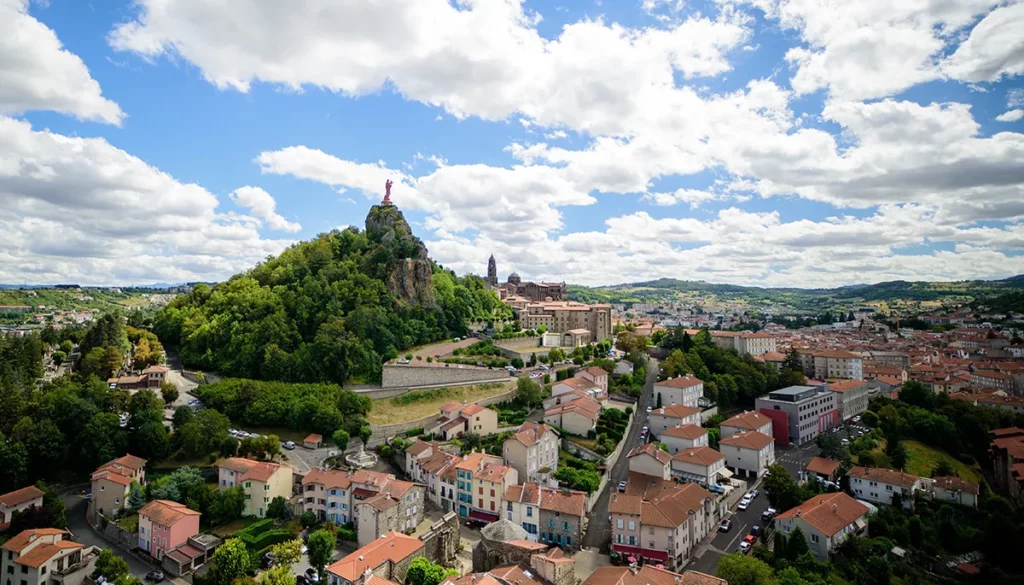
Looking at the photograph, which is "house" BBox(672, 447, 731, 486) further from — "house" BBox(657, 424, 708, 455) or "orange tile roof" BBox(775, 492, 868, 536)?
"orange tile roof" BBox(775, 492, 868, 536)

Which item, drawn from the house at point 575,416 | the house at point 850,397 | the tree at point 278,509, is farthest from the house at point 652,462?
the house at point 850,397

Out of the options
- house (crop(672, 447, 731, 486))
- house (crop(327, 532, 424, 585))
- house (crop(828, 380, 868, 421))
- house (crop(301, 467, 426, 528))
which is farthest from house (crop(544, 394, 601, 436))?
house (crop(828, 380, 868, 421))

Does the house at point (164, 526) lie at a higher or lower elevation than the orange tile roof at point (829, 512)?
higher

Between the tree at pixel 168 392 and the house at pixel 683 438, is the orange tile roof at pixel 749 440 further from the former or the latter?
the tree at pixel 168 392

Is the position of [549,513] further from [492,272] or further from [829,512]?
[492,272]

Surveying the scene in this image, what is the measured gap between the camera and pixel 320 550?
24.6m

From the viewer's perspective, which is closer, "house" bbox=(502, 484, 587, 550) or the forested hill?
"house" bbox=(502, 484, 587, 550)

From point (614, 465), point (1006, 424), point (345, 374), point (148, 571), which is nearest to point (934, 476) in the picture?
point (1006, 424)

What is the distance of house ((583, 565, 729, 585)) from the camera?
70.4 ft

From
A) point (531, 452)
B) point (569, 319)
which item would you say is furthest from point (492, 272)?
point (531, 452)

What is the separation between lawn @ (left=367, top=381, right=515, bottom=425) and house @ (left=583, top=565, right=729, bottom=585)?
2170 centimetres

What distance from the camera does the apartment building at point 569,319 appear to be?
211ft

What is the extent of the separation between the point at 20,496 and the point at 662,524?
105ft

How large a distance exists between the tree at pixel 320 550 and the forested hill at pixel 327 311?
2100 centimetres
